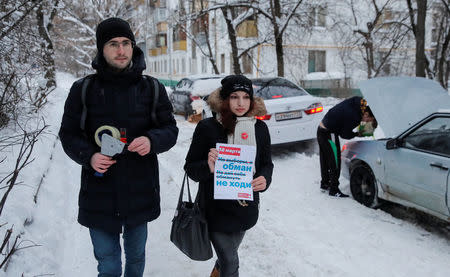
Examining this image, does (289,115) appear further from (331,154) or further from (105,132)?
(105,132)

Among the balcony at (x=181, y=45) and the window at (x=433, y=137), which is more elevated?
the balcony at (x=181, y=45)

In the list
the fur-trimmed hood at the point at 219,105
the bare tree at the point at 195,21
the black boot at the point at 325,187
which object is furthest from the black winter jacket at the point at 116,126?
the bare tree at the point at 195,21

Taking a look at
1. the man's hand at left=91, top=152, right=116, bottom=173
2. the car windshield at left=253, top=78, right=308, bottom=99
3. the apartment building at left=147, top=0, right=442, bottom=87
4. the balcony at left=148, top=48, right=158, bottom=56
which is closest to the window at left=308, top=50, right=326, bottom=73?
the apartment building at left=147, top=0, right=442, bottom=87

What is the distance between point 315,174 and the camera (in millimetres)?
6844

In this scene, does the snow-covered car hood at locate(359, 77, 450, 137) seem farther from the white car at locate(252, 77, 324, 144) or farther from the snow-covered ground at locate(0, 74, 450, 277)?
the white car at locate(252, 77, 324, 144)

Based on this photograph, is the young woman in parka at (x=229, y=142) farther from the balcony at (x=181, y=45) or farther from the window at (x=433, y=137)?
the balcony at (x=181, y=45)

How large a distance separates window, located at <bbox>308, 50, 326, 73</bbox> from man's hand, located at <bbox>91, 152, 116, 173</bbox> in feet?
85.3

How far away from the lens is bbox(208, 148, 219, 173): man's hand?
8.10 ft

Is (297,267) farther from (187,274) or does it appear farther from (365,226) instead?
(365,226)

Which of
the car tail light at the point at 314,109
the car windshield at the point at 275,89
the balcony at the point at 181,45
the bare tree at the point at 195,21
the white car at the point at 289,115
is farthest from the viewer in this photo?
the balcony at the point at 181,45

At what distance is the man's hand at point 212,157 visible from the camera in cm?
247

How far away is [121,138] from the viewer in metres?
2.32

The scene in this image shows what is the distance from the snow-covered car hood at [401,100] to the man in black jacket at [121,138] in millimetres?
3471

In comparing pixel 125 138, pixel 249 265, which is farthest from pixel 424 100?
pixel 125 138
